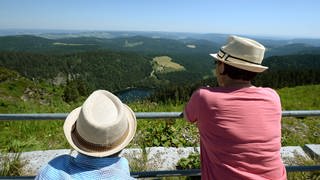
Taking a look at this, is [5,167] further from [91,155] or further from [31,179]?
[91,155]

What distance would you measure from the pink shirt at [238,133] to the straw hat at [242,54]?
0.61ft

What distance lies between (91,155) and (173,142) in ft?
12.4

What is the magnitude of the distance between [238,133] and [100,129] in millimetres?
1171

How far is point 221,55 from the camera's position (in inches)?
114

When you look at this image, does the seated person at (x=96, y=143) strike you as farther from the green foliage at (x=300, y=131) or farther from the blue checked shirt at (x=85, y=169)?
the green foliage at (x=300, y=131)

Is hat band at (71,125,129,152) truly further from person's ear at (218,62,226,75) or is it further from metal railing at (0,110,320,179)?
person's ear at (218,62,226,75)

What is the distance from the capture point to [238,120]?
269 centimetres

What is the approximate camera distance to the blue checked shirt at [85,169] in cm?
194

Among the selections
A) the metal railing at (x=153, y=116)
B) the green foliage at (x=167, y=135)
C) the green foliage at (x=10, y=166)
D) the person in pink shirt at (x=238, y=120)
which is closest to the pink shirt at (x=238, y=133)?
the person in pink shirt at (x=238, y=120)

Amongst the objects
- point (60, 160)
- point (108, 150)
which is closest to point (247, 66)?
point (108, 150)

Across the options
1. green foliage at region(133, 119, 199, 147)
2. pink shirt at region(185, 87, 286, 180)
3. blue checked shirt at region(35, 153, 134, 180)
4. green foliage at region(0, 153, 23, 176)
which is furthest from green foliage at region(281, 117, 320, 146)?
blue checked shirt at region(35, 153, 134, 180)

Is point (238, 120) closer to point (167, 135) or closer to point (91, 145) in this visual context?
point (91, 145)

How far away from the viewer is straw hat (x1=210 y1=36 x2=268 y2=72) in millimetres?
2795

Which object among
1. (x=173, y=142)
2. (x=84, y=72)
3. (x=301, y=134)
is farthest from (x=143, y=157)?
(x=84, y=72)
